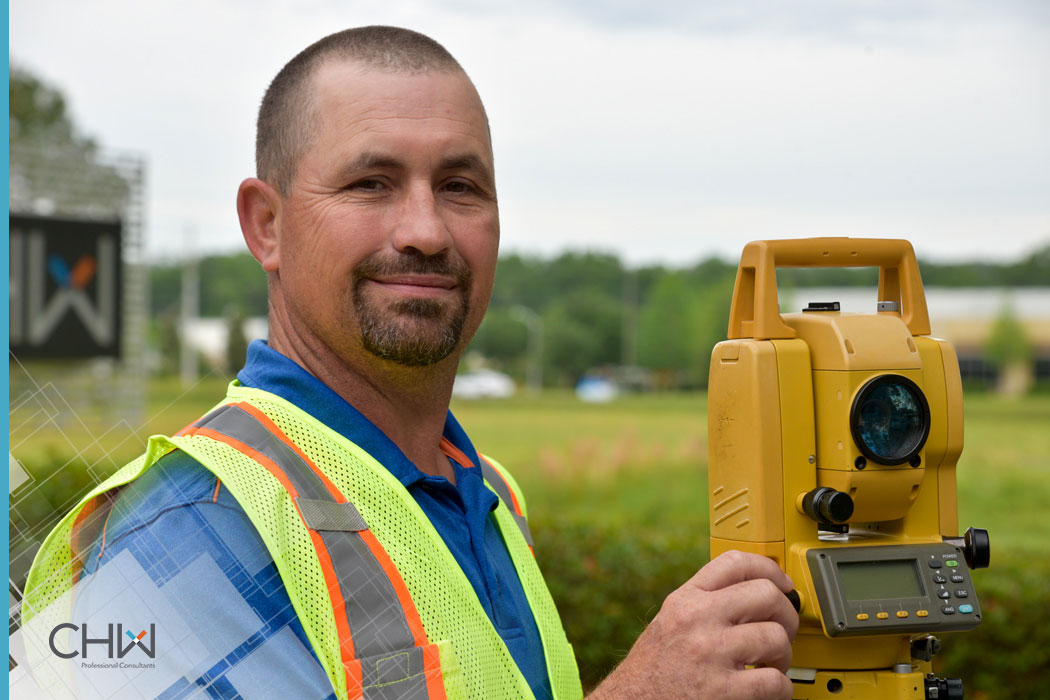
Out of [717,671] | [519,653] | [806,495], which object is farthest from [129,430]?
[806,495]

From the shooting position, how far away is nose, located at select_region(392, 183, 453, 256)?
65.4 inches

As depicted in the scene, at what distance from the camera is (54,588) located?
1.39m

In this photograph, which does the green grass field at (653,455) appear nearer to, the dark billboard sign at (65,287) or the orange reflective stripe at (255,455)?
the dark billboard sign at (65,287)

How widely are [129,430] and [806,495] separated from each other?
104 cm

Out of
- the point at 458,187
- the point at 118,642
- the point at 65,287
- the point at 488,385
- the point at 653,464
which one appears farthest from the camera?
the point at 653,464

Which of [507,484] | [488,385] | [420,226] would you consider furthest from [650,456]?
[420,226]

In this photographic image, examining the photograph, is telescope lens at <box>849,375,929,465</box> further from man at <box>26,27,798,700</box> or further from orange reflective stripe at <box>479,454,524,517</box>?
orange reflective stripe at <box>479,454,524,517</box>

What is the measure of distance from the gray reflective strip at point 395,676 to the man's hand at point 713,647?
25 centimetres

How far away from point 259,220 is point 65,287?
25.0 feet

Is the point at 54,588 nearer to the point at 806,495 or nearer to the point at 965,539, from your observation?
the point at 806,495

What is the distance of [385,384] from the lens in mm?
1753

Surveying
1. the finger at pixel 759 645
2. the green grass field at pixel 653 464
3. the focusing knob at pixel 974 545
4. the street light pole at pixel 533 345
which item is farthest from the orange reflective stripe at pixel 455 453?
the street light pole at pixel 533 345

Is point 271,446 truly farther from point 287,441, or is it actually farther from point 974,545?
point 974,545

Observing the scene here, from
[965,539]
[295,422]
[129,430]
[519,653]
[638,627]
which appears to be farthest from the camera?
[638,627]
